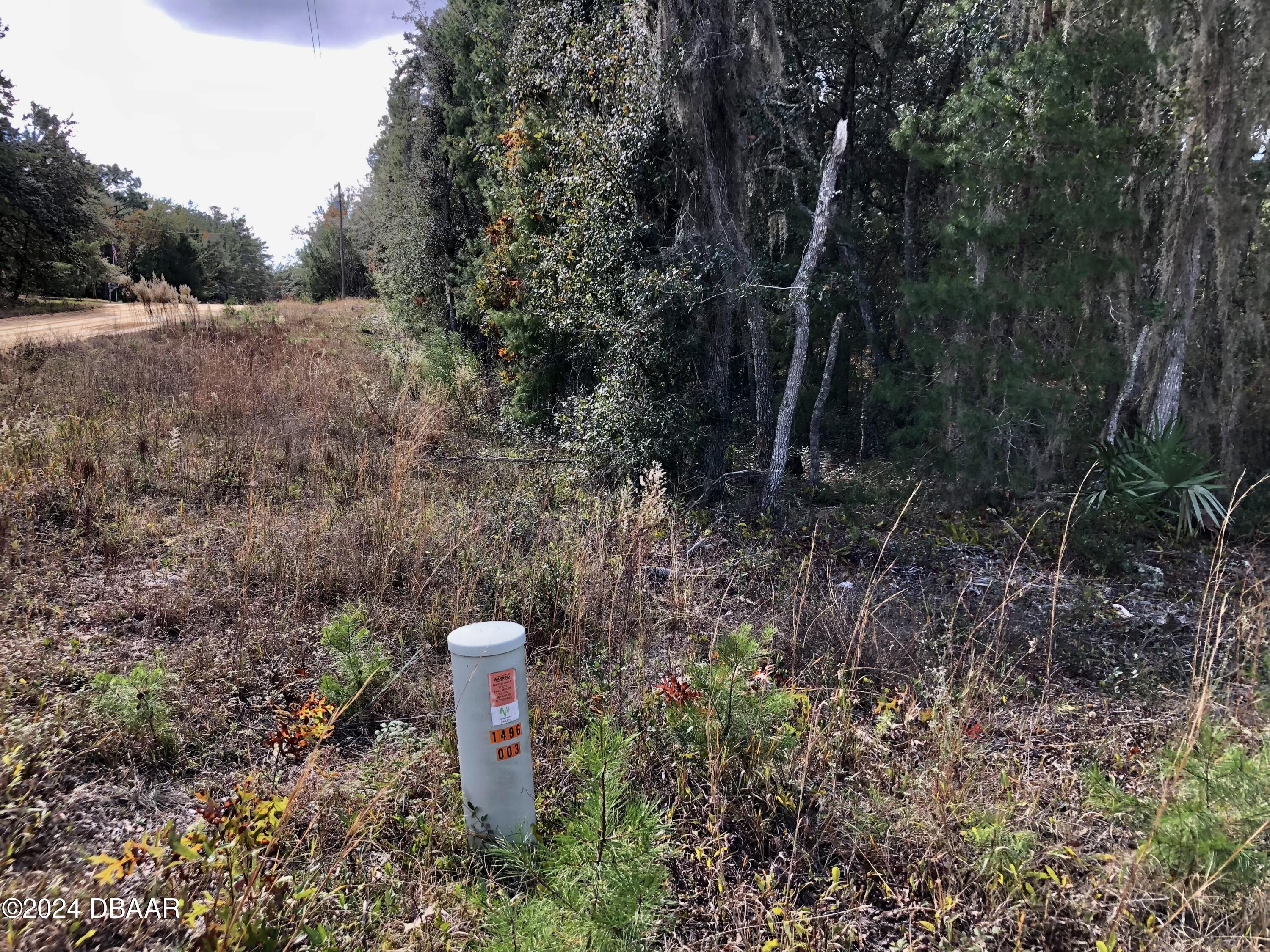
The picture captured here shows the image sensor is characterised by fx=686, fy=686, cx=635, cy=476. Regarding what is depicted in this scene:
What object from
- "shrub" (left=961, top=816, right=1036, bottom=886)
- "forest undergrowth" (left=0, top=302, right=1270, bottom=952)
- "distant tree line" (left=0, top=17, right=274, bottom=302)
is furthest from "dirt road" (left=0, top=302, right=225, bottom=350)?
"shrub" (left=961, top=816, right=1036, bottom=886)

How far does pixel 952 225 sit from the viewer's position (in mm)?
7566

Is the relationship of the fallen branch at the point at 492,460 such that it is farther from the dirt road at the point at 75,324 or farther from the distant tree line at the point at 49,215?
the distant tree line at the point at 49,215

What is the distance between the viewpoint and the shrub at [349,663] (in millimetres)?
3613

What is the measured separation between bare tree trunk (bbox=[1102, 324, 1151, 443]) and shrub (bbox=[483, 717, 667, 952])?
25.3 feet

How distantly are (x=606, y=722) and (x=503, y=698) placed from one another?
426 millimetres

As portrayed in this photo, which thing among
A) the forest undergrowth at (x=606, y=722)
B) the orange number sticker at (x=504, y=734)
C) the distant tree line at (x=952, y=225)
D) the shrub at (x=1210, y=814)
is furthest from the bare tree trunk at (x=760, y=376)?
the orange number sticker at (x=504, y=734)

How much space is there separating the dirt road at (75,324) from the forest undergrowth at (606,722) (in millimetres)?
8129

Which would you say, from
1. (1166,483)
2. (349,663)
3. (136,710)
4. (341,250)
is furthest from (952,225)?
(341,250)

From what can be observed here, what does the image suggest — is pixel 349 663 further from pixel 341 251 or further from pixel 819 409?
pixel 341 251

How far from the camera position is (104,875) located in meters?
1.90

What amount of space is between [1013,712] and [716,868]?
2.18m

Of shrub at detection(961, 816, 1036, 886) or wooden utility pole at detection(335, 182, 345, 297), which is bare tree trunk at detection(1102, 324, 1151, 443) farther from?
wooden utility pole at detection(335, 182, 345, 297)

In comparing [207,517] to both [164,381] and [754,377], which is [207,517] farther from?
Answer: [754,377]

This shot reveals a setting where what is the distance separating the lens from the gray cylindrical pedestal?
265 cm
